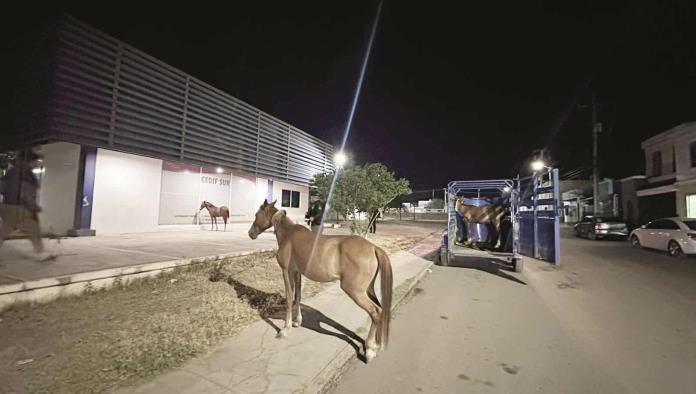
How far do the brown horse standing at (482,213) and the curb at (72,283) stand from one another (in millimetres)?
8376

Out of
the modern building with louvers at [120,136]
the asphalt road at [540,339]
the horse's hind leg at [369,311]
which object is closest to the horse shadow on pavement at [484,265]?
the asphalt road at [540,339]

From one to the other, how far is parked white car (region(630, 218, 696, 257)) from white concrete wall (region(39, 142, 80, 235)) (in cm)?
2096

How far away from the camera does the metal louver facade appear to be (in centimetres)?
1004

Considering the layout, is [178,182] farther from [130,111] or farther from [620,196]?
[620,196]

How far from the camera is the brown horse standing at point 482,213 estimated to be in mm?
10336

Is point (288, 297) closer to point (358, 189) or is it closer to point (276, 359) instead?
point (276, 359)

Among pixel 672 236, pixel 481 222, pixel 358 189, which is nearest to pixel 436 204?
pixel 672 236

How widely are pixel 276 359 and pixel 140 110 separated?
12.1 m

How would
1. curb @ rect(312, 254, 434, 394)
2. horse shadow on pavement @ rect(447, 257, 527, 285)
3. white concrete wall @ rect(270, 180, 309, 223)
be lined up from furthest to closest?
white concrete wall @ rect(270, 180, 309, 223)
horse shadow on pavement @ rect(447, 257, 527, 285)
curb @ rect(312, 254, 434, 394)

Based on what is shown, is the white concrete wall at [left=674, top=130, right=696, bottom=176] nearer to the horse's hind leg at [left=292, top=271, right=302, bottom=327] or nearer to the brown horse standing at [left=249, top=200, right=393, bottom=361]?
the brown horse standing at [left=249, top=200, right=393, bottom=361]

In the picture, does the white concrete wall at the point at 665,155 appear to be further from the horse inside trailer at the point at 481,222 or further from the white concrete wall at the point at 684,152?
the horse inside trailer at the point at 481,222

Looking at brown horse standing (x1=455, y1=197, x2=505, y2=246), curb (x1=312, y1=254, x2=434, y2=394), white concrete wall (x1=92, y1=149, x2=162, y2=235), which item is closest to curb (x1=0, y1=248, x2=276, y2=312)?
curb (x1=312, y1=254, x2=434, y2=394)

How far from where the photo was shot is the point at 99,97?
10.8m

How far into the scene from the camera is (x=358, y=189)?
1298cm
